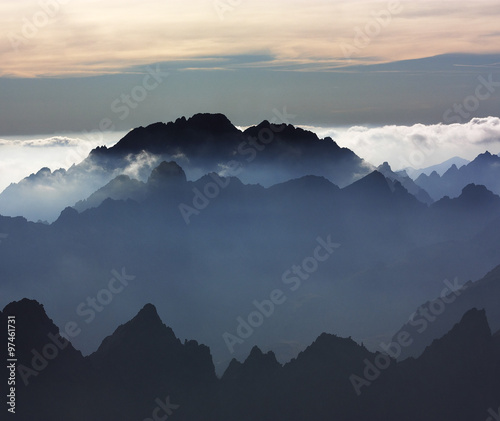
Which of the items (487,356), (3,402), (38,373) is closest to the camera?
(3,402)

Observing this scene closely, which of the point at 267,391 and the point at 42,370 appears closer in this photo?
the point at 42,370

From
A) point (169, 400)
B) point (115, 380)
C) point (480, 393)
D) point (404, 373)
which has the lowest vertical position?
point (480, 393)

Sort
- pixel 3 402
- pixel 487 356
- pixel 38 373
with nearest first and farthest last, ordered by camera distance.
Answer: pixel 3 402
pixel 38 373
pixel 487 356

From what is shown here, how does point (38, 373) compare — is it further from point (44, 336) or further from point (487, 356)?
point (487, 356)

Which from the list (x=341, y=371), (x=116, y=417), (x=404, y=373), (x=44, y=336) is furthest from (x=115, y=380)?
(x=404, y=373)

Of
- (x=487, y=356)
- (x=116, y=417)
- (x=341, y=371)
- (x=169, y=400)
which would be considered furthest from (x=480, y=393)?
(x=116, y=417)

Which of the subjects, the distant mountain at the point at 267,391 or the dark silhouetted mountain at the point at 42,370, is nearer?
the dark silhouetted mountain at the point at 42,370

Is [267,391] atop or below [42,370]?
below

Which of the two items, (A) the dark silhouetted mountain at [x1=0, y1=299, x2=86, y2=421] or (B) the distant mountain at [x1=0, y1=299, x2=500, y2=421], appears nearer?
(A) the dark silhouetted mountain at [x1=0, y1=299, x2=86, y2=421]

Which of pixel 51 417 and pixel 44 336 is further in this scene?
pixel 44 336

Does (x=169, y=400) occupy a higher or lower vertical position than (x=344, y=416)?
higher
